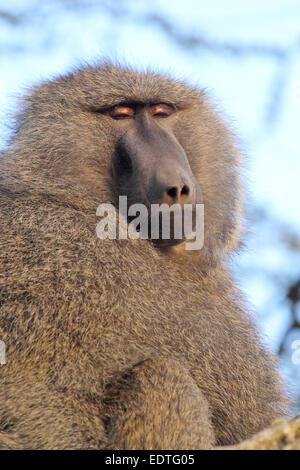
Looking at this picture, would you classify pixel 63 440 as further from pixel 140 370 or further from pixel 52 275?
pixel 52 275

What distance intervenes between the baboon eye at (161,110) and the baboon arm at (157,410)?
1733 mm

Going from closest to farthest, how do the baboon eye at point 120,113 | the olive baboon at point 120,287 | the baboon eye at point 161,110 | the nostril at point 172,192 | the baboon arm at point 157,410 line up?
the baboon arm at point 157,410 < the olive baboon at point 120,287 < the nostril at point 172,192 < the baboon eye at point 120,113 < the baboon eye at point 161,110

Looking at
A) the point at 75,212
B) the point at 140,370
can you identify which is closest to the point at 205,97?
the point at 75,212

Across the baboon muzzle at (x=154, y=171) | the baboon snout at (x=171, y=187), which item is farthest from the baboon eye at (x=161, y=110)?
the baboon snout at (x=171, y=187)

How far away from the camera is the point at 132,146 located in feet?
13.7

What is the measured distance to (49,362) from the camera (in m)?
3.44

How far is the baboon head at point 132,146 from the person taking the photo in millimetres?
4027

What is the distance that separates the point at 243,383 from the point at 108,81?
6.70ft

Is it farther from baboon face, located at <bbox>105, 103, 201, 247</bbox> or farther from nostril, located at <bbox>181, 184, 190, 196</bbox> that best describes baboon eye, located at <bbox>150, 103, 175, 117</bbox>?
nostril, located at <bbox>181, 184, 190, 196</bbox>

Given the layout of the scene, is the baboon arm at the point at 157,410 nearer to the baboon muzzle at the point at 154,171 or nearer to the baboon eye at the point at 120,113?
the baboon muzzle at the point at 154,171

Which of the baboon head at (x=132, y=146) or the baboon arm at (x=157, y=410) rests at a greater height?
the baboon head at (x=132, y=146)

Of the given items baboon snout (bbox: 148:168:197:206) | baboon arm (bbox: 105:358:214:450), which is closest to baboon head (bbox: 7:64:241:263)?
baboon snout (bbox: 148:168:197:206)

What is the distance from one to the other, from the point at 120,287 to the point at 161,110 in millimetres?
1377

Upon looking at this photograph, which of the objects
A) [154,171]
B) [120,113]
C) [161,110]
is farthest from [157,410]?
[161,110]
